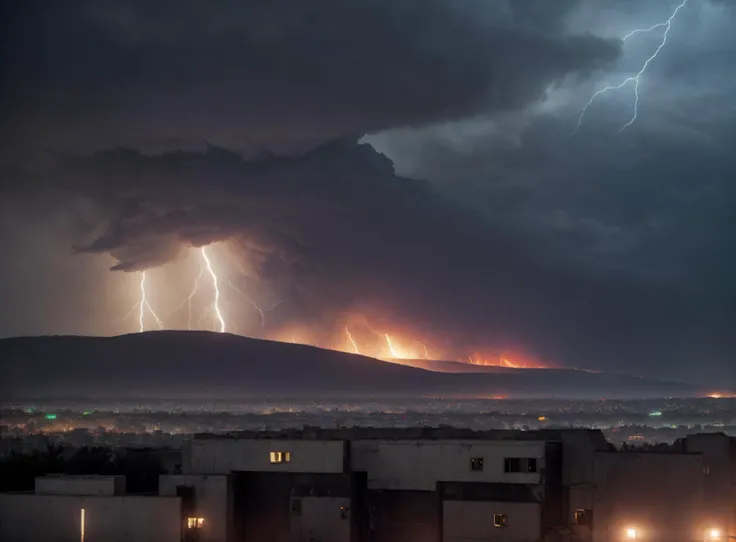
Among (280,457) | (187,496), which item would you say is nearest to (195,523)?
(187,496)

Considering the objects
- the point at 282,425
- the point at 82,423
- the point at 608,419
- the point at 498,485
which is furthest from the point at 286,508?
the point at 608,419

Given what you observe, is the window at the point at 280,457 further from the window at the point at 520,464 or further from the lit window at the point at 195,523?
the window at the point at 520,464

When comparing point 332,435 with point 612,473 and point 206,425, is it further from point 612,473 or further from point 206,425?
point 206,425

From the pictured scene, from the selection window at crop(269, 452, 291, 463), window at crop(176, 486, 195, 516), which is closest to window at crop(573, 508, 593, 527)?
window at crop(269, 452, 291, 463)

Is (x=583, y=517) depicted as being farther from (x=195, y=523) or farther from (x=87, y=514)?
(x=87, y=514)

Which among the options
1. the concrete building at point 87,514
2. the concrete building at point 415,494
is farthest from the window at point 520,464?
the concrete building at point 87,514
